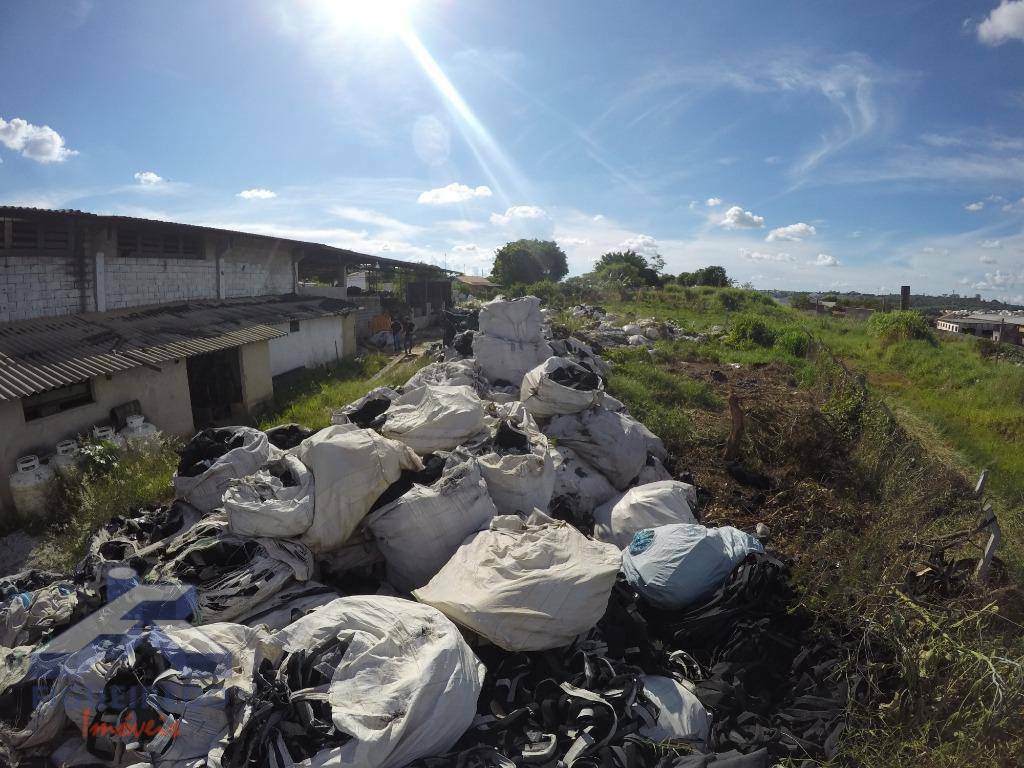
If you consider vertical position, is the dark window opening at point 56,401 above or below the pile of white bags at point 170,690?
above

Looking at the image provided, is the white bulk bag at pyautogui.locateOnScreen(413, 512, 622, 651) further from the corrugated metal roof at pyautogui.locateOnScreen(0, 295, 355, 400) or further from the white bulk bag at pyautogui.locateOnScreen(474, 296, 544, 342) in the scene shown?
the corrugated metal roof at pyautogui.locateOnScreen(0, 295, 355, 400)

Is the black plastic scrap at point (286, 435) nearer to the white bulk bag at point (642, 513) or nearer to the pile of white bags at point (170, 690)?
the pile of white bags at point (170, 690)

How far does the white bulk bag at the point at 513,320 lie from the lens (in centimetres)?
599

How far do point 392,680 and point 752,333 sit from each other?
1391 cm

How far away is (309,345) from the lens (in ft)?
35.4

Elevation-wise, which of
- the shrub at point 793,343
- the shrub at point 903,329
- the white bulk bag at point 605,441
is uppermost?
the shrub at point 903,329

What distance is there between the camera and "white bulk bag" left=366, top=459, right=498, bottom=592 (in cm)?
258

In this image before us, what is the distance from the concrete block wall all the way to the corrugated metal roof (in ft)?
0.46

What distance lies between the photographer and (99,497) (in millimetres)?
4219

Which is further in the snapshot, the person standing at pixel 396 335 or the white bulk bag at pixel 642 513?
the person standing at pixel 396 335

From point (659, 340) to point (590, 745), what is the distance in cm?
1210

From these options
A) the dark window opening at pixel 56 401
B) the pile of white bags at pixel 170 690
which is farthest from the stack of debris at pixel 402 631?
the dark window opening at pixel 56 401

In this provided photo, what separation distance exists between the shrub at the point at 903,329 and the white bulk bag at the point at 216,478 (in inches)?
647

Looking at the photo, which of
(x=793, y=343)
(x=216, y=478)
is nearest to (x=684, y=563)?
(x=216, y=478)
